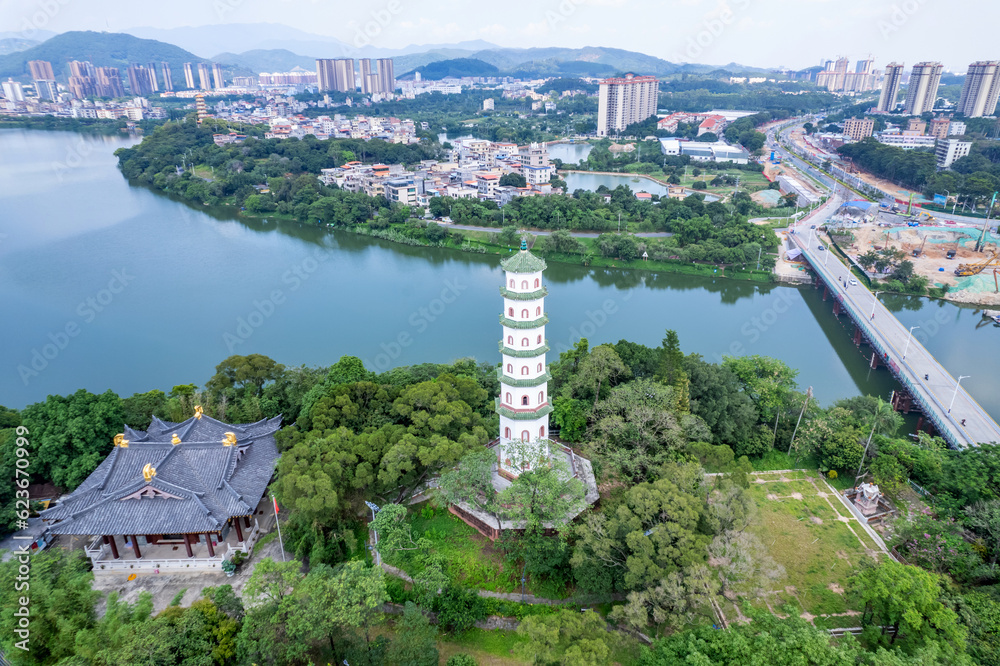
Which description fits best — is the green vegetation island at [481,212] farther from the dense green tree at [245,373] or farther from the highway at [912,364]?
the dense green tree at [245,373]

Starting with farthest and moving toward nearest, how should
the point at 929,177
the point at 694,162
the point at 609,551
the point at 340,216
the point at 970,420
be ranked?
the point at 694,162 < the point at 929,177 < the point at 340,216 < the point at 970,420 < the point at 609,551

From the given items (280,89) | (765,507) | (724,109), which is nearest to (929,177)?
(765,507)

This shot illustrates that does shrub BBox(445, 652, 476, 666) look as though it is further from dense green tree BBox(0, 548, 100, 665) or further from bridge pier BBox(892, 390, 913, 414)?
bridge pier BBox(892, 390, 913, 414)

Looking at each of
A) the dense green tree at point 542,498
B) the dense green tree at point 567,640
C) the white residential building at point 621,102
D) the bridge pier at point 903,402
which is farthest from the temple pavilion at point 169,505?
the white residential building at point 621,102

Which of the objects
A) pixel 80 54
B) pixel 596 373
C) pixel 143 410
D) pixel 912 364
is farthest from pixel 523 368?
pixel 80 54

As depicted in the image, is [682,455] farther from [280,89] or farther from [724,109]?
[280,89]

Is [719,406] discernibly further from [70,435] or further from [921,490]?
[70,435]
